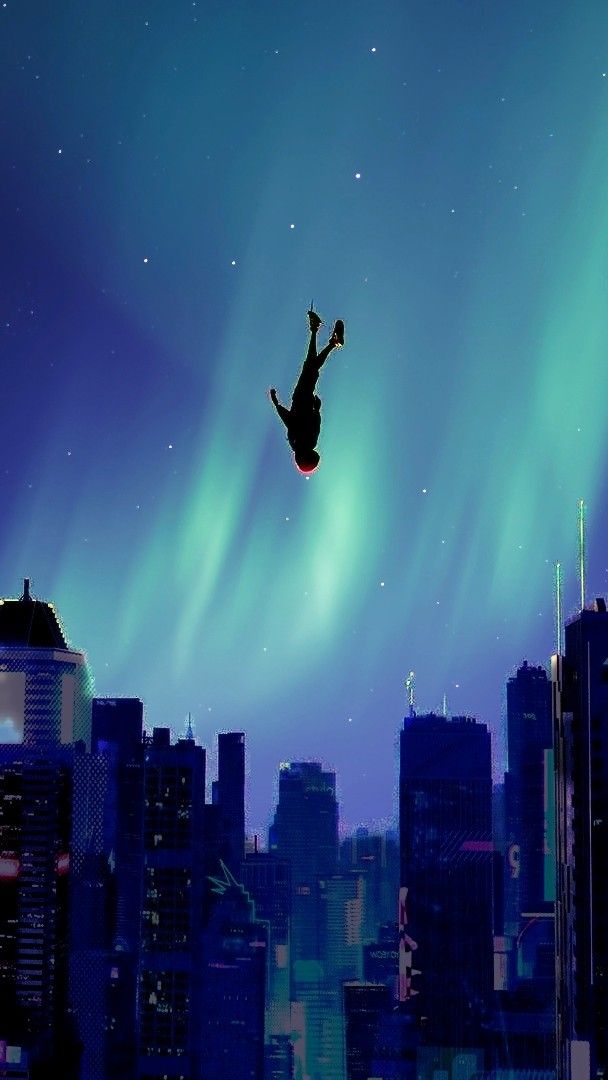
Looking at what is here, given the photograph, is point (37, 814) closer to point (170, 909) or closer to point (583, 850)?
point (170, 909)

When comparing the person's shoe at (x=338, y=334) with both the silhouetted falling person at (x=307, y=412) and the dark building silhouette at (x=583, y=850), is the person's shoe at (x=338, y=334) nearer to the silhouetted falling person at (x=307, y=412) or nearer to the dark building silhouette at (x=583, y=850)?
the silhouetted falling person at (x=307, y=412)

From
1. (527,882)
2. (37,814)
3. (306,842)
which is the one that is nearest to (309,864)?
(306,842)

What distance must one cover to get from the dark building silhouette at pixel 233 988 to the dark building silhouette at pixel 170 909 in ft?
1.24

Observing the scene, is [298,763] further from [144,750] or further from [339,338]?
[339,338]

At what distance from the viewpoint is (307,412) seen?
22.0 feet

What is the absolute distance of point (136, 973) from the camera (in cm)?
2942

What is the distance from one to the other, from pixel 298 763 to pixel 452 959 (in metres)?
4.80

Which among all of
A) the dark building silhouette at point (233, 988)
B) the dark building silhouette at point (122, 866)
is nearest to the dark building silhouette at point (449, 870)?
the dark building silhouette at point (233, 988)

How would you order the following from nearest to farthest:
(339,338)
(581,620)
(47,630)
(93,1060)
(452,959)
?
(339,338) < (581,620) < (47,630) < (93,1060) < (452,959)

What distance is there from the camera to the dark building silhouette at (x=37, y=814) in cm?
2522

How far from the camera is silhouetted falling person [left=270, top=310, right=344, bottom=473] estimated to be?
665 centimetres

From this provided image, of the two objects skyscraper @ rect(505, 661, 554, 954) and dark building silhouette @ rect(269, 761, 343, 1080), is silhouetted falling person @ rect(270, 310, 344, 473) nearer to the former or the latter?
skyscraper @ rect(505, 661, 554, 954)

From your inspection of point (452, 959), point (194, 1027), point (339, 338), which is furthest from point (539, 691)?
point (339, 338)

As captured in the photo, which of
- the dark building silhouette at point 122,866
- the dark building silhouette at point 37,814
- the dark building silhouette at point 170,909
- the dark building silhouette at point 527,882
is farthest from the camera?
the dark building silhouette at point 170,909
